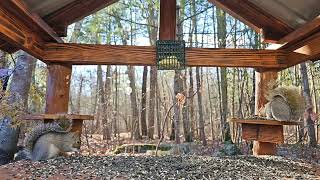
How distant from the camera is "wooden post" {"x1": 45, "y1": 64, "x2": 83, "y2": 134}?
11.8ft

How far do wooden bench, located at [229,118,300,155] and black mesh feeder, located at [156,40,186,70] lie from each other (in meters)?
0.88

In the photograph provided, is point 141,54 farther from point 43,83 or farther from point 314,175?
point 43,83

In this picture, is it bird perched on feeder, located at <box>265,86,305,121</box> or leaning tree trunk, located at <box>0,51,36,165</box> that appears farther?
leaning tree trunk, located at <box>0,51,36,165</box>

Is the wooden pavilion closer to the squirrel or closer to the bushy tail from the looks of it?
the squirrel

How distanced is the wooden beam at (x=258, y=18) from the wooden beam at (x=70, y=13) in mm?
1398

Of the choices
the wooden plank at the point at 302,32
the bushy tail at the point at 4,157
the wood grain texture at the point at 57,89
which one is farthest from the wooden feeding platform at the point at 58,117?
the wooden plank at the point at 302,32

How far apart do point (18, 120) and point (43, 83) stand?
17.7 ft

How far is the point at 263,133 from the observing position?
342 cm

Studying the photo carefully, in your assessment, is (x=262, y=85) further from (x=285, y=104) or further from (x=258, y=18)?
(x=258, y=18)

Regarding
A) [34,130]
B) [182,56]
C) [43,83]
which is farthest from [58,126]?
[43,83]

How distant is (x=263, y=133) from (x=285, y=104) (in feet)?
1.37

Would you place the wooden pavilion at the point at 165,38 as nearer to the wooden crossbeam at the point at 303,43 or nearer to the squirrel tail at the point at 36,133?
the wooden crossbeam at the point at 303,43

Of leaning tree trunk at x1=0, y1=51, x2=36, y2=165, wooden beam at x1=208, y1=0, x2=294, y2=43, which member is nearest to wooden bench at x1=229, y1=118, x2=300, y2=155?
wooden beam at x1=208, y1=0, x2=294, y2=43

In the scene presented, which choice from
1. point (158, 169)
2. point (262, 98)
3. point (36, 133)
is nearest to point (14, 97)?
point (36, 133)
